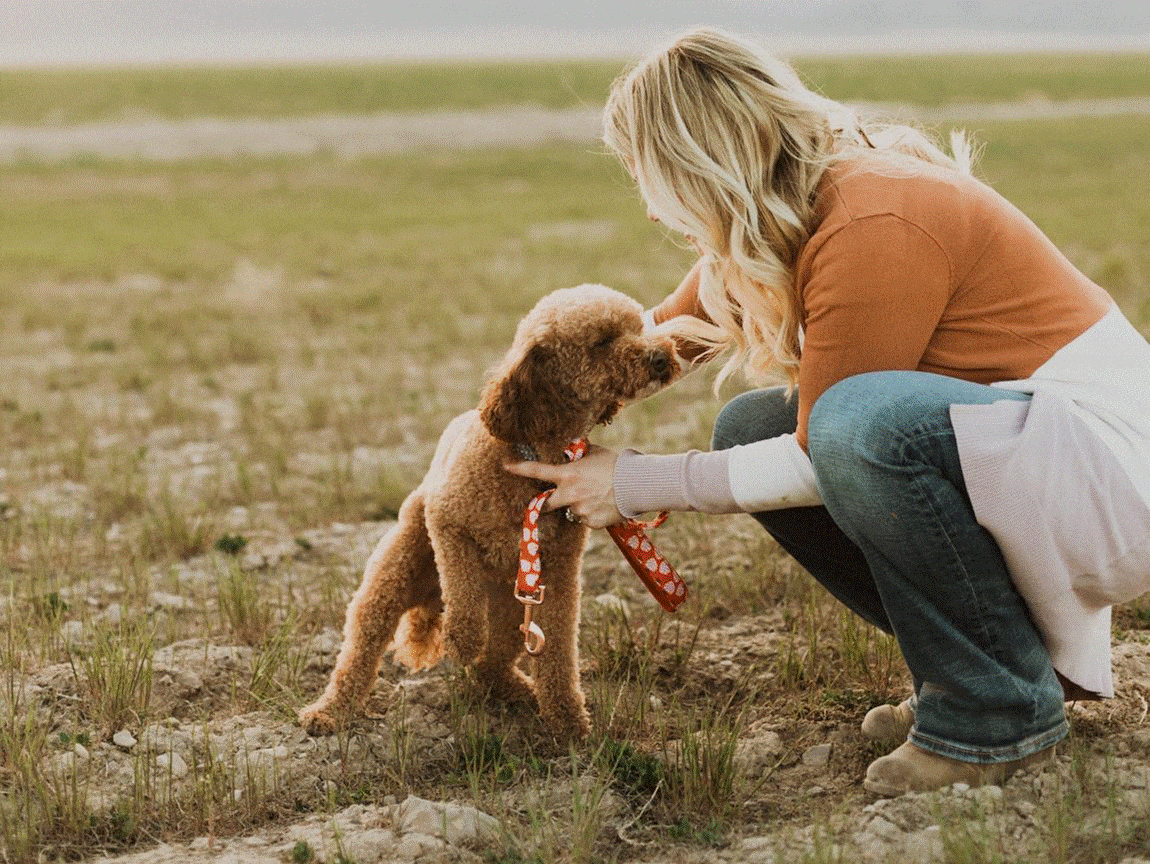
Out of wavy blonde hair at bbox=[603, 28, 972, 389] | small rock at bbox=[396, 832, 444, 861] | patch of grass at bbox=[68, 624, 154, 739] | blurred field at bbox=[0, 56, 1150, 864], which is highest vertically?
wavy blonde hair at bbox=[603, 28, 972, 389]

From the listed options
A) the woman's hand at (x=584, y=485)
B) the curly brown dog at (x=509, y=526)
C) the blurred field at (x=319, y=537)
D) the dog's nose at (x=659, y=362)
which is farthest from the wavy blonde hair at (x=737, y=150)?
the woman's hand at (x=584, y=485)

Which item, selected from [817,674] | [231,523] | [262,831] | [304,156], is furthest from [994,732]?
[304,156]

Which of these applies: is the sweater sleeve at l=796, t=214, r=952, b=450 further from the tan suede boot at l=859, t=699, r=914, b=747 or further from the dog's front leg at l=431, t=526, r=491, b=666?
the dog's front leg at l=431, t=526, r=491, b=666

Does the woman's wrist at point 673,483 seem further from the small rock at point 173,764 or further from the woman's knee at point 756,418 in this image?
the small rock at point 173,764

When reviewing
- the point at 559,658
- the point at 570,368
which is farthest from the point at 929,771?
the point at 570,368

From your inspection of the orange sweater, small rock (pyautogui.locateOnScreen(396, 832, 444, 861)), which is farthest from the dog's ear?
small rock (pyautogui.locateOnScreen(396, 832, 444, 861))

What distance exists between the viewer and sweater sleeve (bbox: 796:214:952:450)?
3.36 m

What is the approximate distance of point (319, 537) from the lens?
20.2ft

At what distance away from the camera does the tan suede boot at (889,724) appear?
3.88 metres

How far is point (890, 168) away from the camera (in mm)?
3551

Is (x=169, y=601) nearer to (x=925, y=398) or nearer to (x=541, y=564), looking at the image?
(x=541, y=564)

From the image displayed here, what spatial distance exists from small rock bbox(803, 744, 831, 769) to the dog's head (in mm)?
1138

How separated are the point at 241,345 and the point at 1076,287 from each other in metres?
8.34

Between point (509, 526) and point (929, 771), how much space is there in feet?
4.44
